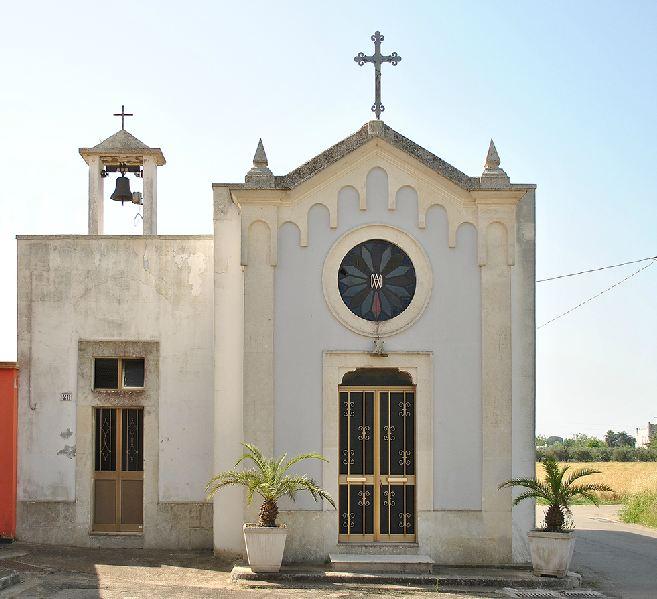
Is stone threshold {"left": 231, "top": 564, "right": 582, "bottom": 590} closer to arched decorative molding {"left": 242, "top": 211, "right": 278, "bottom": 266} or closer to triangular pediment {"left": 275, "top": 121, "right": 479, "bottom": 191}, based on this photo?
arched decorative molding {"left": 242, "top": 211, "right": 278, "bottom": 266}

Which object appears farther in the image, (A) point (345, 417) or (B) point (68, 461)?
(B) point (68, 461)

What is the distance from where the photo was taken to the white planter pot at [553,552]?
43.7 feet

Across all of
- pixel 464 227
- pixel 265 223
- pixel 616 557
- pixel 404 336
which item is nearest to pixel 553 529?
pixel 404 336

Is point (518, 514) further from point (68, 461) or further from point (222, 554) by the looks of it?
point (68, 461)

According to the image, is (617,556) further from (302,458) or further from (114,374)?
(114,374)

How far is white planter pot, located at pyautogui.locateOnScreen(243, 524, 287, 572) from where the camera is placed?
13.2 metres

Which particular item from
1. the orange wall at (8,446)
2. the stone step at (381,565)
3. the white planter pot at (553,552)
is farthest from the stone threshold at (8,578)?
the white planter pot at (553,552)

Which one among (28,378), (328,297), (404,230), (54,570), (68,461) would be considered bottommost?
(54,570)

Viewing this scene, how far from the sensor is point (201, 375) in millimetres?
16219

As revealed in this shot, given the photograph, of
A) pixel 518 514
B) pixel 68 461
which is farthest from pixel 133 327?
pixel 518 514

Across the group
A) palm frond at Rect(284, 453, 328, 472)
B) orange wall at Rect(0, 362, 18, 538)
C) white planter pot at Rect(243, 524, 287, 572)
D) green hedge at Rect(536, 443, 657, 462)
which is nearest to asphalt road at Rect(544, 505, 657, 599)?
palm frond at Rect(284, 453, 328, 472)

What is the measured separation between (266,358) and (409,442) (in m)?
2.49

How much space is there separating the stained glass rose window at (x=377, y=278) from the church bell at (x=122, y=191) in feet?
16.2

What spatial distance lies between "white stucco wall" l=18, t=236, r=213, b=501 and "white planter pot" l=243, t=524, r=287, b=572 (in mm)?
3008
